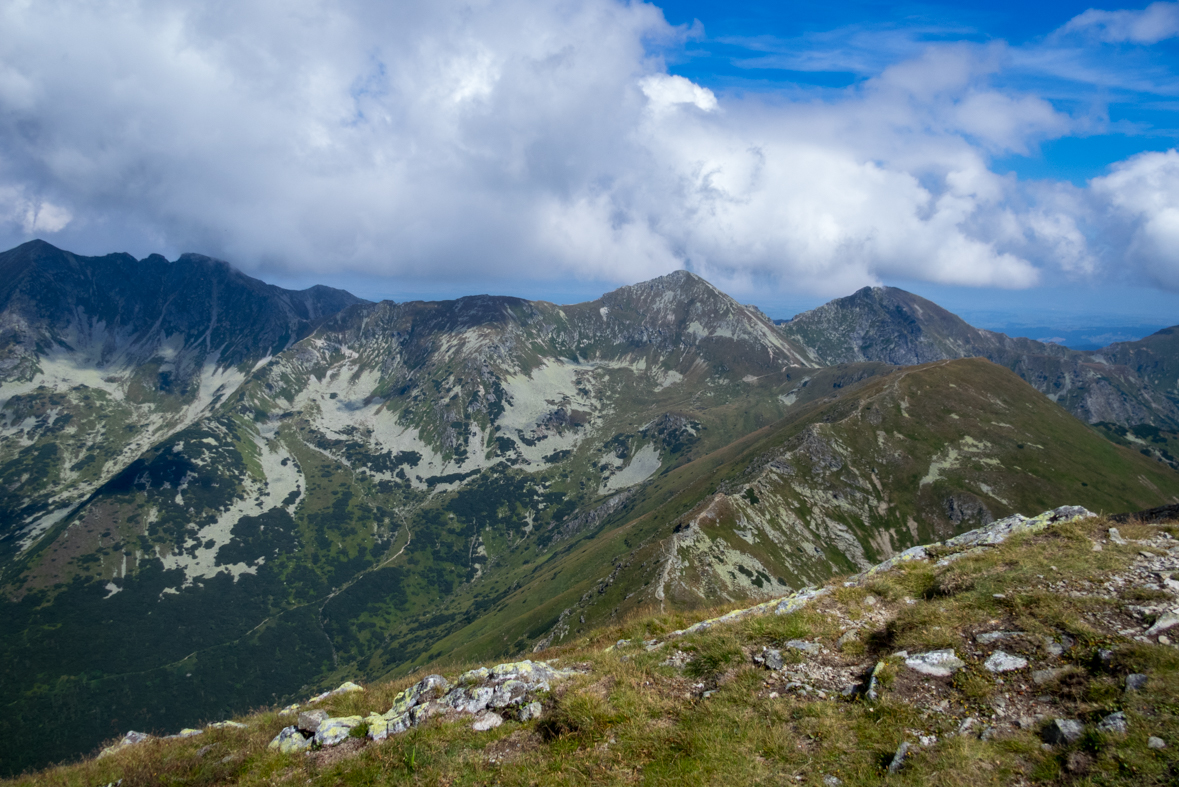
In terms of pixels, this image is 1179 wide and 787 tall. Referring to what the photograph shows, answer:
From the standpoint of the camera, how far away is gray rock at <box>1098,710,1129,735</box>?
9.98 metres

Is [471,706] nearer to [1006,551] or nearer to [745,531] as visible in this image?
[1006,551]

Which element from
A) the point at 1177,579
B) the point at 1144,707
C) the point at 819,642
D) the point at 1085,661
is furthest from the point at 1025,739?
the point at 1177,579

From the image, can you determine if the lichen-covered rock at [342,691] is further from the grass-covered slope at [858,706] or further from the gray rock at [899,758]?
the gray rock at [899,758]

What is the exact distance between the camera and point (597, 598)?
131375 millimetres

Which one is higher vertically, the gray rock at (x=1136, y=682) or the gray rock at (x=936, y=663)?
the gray rock at (x=1136, y=682)

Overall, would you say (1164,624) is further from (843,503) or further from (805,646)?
(843,503)

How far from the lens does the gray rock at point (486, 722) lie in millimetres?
14617

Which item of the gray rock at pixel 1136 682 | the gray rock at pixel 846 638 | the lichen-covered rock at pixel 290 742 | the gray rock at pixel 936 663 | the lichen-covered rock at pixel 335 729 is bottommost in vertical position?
the lichen-covered rock at pixel 290 742

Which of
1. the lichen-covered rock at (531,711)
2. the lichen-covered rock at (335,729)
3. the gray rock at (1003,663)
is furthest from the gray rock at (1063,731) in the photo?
the lichen-covered rock at (335,729)

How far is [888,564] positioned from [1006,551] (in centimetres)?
518

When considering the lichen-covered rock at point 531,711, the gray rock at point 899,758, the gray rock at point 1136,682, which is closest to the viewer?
the gray rock at point 899,758

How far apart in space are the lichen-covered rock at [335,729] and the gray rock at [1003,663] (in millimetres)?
18795

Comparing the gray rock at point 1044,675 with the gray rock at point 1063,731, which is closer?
the gray rock at point 1063,731

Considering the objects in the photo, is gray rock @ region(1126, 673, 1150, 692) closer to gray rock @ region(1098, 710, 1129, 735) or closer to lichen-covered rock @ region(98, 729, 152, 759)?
gray rock @ region(1098, 710, 1129, 735)
